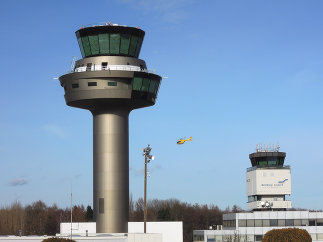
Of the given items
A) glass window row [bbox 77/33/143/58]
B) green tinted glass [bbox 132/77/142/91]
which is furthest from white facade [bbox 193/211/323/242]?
glass window row [bbox 77/33/143/58]

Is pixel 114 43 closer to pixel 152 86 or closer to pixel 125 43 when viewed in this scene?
pixel 125 43

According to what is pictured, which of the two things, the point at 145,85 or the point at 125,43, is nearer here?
the point at 125,43

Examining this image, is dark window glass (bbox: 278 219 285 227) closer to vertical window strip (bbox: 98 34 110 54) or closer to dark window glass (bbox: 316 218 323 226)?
dark window glass (bbox: 316 218 323 226)

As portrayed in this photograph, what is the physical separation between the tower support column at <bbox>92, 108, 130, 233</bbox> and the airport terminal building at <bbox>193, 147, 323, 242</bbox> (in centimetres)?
3309

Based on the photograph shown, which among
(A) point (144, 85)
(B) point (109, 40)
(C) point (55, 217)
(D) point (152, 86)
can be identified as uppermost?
(B) point (109, 40)

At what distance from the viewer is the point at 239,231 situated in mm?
107250

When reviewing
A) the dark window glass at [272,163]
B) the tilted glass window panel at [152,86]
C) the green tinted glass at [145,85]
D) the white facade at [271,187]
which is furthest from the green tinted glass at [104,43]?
the dark window glass at [272,163]

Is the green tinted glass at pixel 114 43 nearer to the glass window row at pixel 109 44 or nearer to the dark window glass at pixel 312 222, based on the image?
the glass window row at pixel 109 44

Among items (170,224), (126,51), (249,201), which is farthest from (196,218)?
(126,51)

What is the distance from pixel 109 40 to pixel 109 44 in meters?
0.53

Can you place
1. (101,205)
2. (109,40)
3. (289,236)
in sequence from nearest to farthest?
(289,236)
(101,205)
(109,40)

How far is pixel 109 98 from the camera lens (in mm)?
73875

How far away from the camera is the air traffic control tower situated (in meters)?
74.1

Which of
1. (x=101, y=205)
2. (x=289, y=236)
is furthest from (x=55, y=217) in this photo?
(x=289, y=236)
